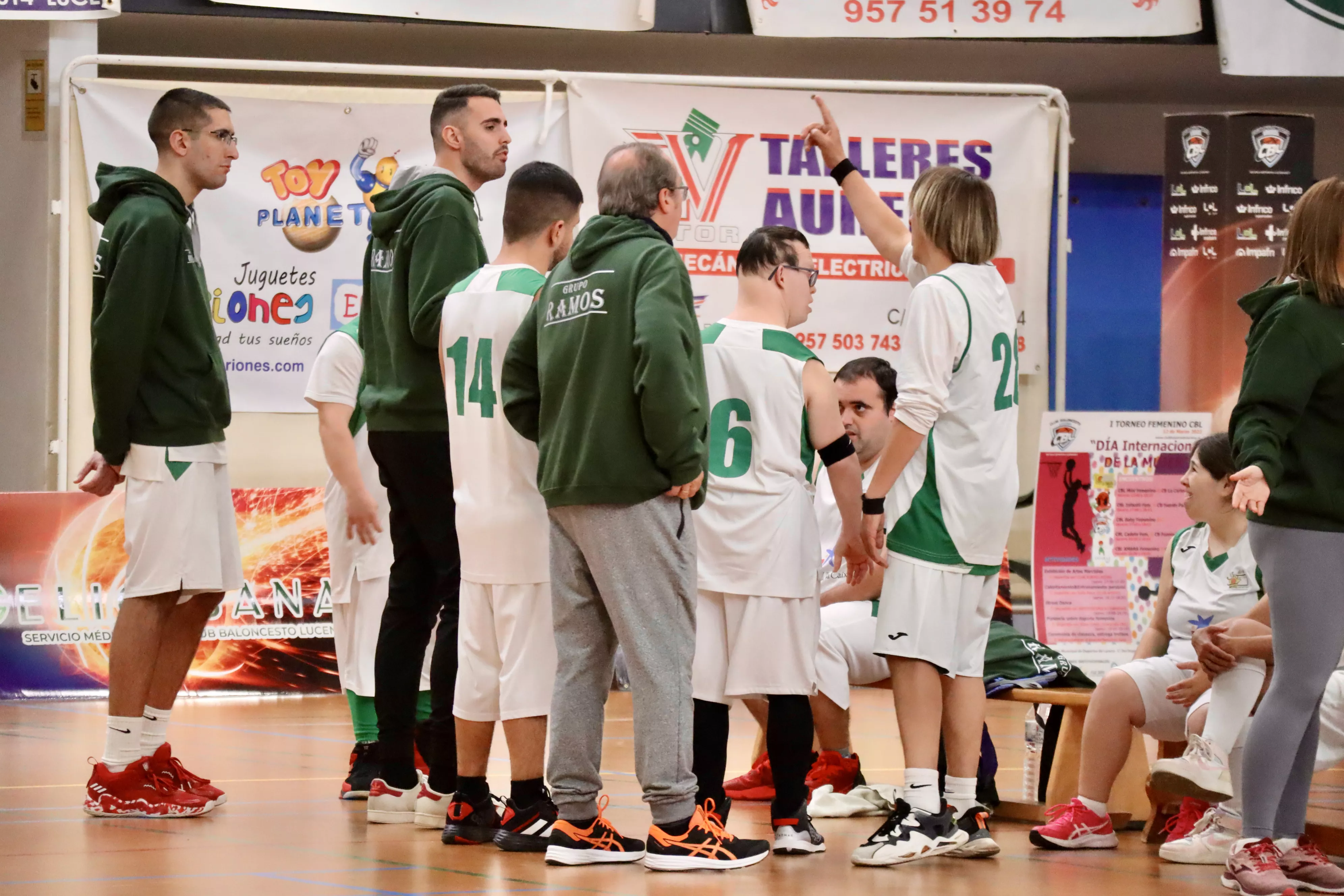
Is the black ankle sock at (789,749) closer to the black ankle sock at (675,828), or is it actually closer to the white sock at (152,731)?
the black ankle sock at (675,828)

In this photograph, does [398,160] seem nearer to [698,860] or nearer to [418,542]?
[418,542]

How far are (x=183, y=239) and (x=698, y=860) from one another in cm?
221

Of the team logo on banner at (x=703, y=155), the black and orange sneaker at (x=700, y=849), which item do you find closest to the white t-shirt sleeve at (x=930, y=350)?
the black and orange sneaker at (x=700, y=849)

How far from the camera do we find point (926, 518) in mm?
3609

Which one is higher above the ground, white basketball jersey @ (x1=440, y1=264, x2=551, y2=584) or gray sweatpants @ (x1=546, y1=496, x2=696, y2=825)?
white basketball jersey @ (x1=440, y1=264, x2=551, y2=584)

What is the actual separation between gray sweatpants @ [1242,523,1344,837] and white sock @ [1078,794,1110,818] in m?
0.59

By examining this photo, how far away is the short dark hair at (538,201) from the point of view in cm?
371

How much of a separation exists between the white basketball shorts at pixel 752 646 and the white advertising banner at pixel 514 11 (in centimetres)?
463

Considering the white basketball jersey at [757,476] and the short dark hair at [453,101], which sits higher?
the short dark hair at [453,101]

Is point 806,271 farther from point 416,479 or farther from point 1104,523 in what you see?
point 1104,523

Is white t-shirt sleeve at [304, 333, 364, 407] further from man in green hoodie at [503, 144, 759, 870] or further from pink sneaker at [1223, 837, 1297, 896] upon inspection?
pink sneaker at [1223, 837, 1297, 896]

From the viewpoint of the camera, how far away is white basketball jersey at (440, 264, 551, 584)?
11.8 ft

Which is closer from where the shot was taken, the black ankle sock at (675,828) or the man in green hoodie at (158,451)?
the black ankle sock at (675,828)

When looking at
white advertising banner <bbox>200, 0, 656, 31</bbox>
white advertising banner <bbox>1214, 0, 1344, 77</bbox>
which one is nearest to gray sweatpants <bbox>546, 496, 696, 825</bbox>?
white advertising banner <bbox>200, 0, 656, 31</bbox>
